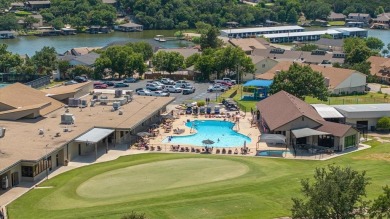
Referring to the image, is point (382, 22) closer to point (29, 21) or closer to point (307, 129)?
point (29, 21)

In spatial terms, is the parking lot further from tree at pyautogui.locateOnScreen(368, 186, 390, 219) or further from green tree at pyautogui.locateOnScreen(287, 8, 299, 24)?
green tree at pyautogui.locateOnScreen(287, 8, 299, 24)

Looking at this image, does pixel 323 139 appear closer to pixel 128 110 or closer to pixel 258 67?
pixel 128 110

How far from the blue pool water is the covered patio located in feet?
14.3

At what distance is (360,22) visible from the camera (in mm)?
130500

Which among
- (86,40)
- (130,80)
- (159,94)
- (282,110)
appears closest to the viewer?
(282,110)

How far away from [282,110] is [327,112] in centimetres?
413

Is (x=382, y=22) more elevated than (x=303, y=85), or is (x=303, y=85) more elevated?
(x=382, y=22)

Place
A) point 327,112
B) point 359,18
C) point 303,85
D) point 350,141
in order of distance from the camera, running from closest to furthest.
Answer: point 350,141
point 327,112
point 303,85
point 359,18

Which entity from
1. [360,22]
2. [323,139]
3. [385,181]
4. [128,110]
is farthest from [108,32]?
[385,181]

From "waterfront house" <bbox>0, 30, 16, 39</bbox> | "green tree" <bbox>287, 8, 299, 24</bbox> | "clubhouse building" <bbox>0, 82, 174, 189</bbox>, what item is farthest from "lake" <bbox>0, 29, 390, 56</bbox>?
"clubhouse building" <bbox>0, 82, 174, 189</bbox>

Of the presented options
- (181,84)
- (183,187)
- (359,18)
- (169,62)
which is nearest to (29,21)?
(169,62)

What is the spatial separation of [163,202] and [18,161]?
8.16 m

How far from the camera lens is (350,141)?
41438 millimetres

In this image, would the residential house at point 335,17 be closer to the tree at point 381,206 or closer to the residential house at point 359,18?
the residential house at point 359,18
